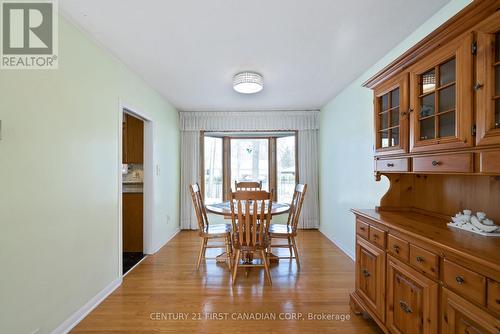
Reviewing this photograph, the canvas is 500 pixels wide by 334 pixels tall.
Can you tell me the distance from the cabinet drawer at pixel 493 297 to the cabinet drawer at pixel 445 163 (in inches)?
20.9

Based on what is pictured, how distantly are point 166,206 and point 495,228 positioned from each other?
12.9 ft

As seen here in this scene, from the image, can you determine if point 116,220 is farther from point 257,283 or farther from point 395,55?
point 395,55

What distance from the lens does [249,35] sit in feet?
6.70

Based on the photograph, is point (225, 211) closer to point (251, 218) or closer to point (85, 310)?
point (251, 218)

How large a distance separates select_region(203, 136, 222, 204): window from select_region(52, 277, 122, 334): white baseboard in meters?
2.73

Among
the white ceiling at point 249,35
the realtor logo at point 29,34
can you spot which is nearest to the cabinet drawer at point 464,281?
the white ceiling at point 249,35

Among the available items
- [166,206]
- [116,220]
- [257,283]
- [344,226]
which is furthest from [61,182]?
[344,226]

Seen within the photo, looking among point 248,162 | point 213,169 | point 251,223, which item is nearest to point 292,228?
point 251,223

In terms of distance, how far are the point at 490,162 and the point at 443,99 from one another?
46 cm

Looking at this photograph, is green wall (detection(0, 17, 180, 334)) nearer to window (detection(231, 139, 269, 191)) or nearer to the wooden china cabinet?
the wooden china cabinet

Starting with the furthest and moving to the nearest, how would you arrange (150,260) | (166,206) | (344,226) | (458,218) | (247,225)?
(166,206), (344,226), (150,260), (247,225), (458,218)

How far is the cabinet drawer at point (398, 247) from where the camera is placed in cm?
142

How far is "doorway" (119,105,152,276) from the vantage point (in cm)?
339

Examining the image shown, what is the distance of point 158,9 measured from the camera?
171 centimetres
